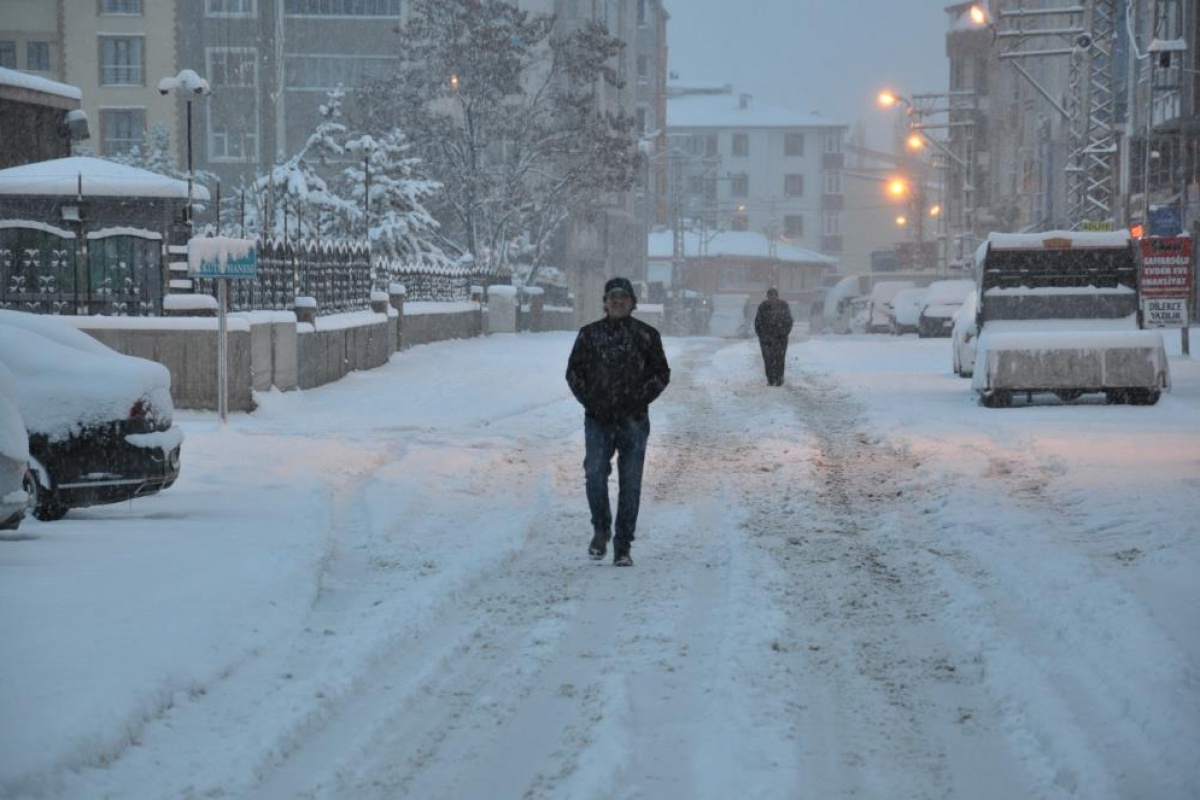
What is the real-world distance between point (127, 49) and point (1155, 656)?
68079 mm

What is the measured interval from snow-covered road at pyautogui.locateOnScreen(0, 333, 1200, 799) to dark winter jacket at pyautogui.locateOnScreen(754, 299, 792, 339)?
9.48 meters

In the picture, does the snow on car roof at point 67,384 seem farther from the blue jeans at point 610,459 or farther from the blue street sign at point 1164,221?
the blue street sign at point 1164,221

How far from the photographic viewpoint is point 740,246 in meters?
120

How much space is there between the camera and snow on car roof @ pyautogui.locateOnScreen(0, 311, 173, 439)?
1110 cm

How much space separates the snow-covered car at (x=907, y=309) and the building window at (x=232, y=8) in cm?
2980

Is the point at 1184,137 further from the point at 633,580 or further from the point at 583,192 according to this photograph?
the point at 633,580

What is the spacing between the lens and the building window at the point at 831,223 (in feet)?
452

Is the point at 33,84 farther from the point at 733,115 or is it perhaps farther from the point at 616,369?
the point at 733,115

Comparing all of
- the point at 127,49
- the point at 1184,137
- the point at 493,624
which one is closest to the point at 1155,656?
the point at 493,624

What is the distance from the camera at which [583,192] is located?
5734cm

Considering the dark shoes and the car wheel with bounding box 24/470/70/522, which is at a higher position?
the car wheel with bounding box 24/470/70/522

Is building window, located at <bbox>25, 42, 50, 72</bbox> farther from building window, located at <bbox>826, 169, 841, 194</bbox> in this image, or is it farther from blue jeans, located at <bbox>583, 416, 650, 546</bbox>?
building window, located at <bbox>826, 169, 841, 194</bbox>

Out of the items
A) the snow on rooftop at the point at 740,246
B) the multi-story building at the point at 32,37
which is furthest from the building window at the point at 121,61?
the snow on rooftop at the point at 740,246

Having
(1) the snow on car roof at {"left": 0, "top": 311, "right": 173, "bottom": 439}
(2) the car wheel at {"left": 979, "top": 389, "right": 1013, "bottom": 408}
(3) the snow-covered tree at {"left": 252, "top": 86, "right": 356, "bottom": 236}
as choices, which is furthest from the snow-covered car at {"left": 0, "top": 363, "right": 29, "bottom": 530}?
(3) the snow-covered tree at {"left": 252, "top": 86, "right": 356, "bottom": 236}
